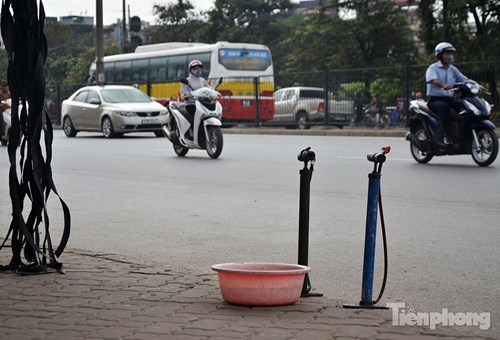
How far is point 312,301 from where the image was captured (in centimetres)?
599

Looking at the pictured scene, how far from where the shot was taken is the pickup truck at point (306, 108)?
114 ft

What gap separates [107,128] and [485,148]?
1591cm

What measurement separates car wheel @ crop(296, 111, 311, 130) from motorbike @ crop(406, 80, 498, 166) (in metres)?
18.5

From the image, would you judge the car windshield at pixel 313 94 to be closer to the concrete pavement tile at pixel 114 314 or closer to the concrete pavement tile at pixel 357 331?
the concrete pavement tile at pixel 114 314

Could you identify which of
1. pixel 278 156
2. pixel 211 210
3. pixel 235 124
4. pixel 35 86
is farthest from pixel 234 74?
pixel 35 86

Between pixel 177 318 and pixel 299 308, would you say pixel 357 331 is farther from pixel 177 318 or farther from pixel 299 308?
pixel 177 318

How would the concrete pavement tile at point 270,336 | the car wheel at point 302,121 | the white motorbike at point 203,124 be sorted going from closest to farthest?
the concrete pavement tile at point 270,336 → the white motorbike at point 203,124 → the car wheel at point 302,121

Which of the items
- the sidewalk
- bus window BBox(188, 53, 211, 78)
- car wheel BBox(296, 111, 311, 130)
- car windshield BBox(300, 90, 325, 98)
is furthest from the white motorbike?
bus window BBox(188, 53, 211, 78)

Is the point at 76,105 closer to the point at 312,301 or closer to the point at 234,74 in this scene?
the point at 234,74

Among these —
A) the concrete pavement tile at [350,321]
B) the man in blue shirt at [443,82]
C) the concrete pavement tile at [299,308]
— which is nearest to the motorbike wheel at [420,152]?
the man in blue shirt at [443,82]

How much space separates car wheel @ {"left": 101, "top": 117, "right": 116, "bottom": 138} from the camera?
30.6 m

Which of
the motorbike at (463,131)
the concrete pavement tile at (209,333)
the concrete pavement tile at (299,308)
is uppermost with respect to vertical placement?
the motorbike at (463,131)

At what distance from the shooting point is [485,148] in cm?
1677

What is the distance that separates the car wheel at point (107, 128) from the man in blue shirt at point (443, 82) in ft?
47.9
